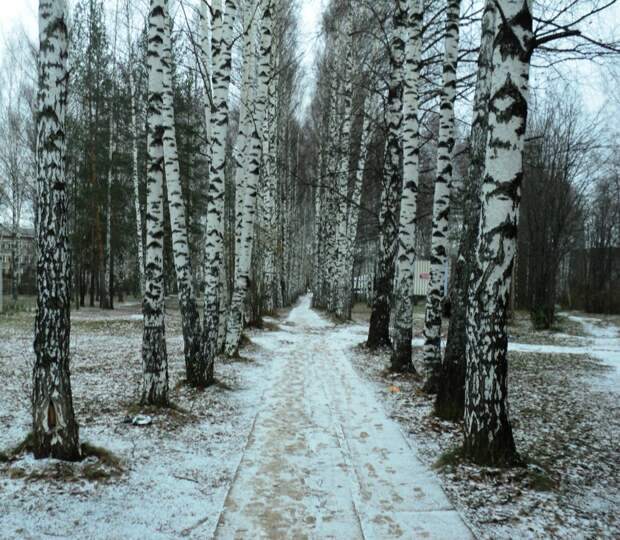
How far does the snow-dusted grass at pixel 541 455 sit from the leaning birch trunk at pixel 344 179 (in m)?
8.64

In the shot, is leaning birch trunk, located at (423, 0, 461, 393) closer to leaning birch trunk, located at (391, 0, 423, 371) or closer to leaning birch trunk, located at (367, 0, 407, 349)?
leaning birch trunk, located at (391, 0, 423, 371)

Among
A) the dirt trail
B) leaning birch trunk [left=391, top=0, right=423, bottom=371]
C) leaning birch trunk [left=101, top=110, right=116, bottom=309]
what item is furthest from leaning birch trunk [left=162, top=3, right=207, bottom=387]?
leaning birch trunk [left=101, top=110, right=116, bottom=309]

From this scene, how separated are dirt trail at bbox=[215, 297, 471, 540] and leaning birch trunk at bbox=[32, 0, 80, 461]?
160cm

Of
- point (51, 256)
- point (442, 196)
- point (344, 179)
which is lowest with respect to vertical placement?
point (51, 256)

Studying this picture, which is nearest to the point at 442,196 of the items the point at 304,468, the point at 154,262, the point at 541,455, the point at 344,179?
the point at 541,455

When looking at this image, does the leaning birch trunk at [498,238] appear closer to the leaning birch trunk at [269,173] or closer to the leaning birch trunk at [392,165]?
the leaning birch trunk at [392,165]

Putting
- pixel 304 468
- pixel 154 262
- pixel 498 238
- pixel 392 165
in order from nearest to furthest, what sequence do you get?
1. pixel 498 238
2. pixel 304 468
3. pixel 154 262
4. pixel 392 165

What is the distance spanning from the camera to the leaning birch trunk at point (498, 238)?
13.4 feet

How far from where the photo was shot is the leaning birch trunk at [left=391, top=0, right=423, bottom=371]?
27.1ft

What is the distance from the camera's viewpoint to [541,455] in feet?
15.5

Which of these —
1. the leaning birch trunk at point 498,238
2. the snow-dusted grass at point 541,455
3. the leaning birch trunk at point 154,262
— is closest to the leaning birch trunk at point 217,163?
the leaning birch trunk at point 154,262

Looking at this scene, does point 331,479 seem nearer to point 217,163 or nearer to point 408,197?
point 217,163

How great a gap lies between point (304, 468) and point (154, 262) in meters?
3.06

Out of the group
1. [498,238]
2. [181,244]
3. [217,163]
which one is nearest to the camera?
[498,238]
